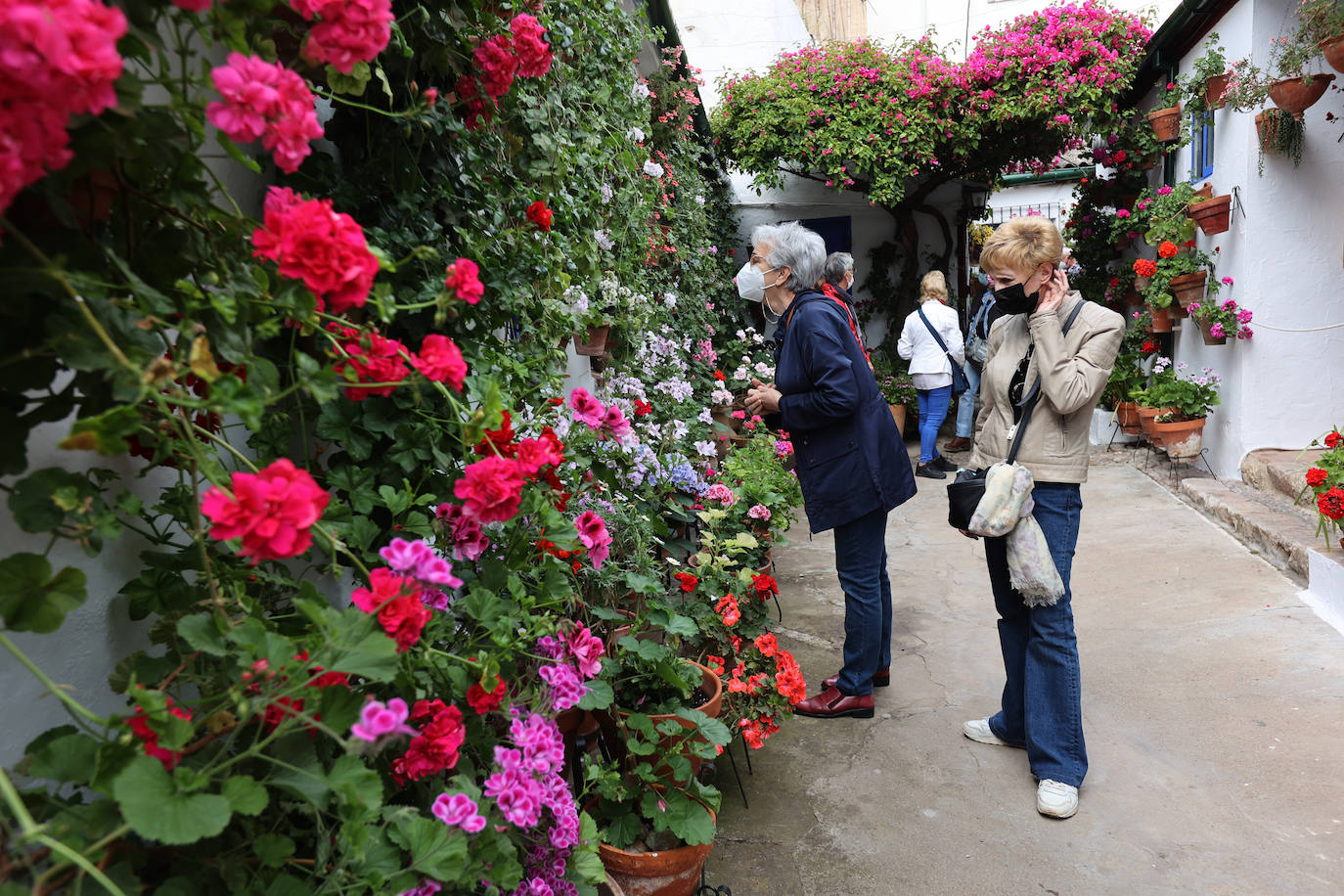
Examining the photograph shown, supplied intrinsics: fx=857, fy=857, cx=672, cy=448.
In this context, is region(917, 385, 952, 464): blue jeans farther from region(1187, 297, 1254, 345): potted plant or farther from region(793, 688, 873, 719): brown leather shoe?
region(793, 688, 873, 719): brown leather shoe

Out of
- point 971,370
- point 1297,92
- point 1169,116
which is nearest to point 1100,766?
point 1297,92

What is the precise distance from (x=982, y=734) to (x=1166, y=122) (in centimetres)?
596

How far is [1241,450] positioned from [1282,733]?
11.8 feet

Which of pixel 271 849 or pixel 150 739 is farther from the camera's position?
pixel 271 849

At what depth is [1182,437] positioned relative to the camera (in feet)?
21.1

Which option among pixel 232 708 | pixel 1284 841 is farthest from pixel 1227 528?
pixel 232 708

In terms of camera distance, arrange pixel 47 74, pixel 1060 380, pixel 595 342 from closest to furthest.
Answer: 1. pixel 47 74
2. pixel 1060 380
3. pixel 595 342

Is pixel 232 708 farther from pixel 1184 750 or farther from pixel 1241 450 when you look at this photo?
pixel 1241 450

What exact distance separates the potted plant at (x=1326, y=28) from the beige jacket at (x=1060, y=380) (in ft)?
11.5

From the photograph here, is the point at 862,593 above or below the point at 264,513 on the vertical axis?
below

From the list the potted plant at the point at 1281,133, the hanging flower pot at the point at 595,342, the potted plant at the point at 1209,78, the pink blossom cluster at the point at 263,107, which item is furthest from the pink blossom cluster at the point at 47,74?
the potted plant at the point at 1209,78

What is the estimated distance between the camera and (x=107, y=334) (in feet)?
2.68

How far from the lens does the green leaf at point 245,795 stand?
2.77 ft

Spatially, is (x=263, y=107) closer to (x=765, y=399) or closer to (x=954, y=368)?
(x=765, y=399)
